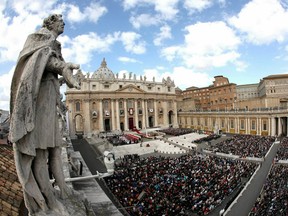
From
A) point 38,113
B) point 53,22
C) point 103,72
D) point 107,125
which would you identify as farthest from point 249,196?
point 103,72

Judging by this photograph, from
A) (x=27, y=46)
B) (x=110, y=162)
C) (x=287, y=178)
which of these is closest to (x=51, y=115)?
(x=27, y=46)

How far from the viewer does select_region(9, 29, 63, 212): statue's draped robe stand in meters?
2.54

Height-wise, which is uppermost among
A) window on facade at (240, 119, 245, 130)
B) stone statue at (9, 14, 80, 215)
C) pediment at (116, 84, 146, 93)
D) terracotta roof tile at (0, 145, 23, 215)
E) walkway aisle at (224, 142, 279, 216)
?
pediment at (116, 84, 146, 93)

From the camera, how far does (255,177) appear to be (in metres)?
18.9

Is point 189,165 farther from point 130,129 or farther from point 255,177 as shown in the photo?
point 130,129

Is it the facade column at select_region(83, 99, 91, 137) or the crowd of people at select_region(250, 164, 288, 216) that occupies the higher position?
the facade column at select_region(83, 99, 91, 137)

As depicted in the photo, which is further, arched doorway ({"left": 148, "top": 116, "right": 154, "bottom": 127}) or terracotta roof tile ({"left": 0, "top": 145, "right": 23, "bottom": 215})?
arched doorway ({"left": 148, "top": 116, "right": 154, "bottom": 127})

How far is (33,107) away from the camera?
2.64 metres

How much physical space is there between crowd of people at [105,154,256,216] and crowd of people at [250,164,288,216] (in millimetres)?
2248

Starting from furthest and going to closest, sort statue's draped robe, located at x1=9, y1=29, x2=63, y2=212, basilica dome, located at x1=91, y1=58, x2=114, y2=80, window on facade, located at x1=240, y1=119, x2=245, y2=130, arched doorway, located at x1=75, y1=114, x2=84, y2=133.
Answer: basilica dome, located at x1=91, y1=58, x2=114, y2=80, arched doorway, located at x1=75, y1=114, x2=84, y2=133, window on facade, located at x1=240, y1=119, x2=245, y2=130, statue's draped robe, located at x1=9, y1=29, x2=63, y2=212

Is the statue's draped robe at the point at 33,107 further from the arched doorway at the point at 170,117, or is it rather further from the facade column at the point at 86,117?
the arched doorway at the point at 170,117

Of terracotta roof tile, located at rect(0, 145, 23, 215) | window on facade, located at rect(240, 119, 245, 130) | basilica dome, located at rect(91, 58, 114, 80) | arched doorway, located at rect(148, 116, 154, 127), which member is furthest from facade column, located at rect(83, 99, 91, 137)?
terracotta roof tile, located at rect(0, 145, 23, 215)

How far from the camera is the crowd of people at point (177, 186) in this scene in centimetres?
1221

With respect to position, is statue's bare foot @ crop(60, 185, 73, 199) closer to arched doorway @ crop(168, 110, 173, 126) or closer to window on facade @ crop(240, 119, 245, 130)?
window on facade @ crop(240, 119, 245, 130)
